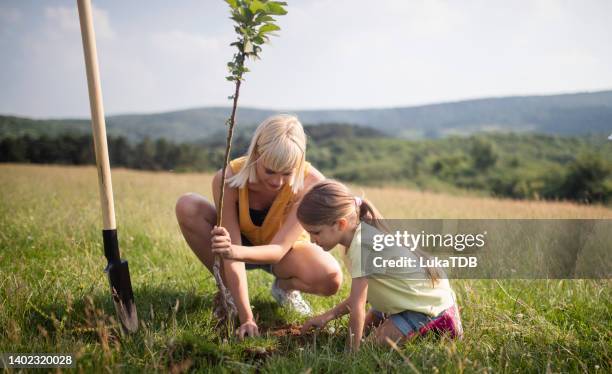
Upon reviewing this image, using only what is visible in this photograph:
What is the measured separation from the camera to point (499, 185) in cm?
4156

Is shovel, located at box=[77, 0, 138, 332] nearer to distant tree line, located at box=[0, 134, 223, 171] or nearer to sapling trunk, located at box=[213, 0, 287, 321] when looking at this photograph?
sapling trunk, located at box=[213, 0, 287, 321]

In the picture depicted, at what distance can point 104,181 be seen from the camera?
2631mm

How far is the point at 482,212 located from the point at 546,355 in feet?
20.0

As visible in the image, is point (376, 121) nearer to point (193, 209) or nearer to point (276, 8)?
point (193, 209)

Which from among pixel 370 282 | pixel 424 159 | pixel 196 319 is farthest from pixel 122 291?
pixel 424 159

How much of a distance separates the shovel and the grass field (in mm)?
130

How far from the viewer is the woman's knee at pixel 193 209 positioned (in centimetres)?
320

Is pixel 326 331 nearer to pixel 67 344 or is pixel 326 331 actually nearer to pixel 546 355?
pixel 546 355

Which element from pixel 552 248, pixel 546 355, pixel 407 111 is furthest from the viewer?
pixel 407 111

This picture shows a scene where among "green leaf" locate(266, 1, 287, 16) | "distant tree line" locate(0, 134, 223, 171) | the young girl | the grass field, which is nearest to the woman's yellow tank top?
the young girl

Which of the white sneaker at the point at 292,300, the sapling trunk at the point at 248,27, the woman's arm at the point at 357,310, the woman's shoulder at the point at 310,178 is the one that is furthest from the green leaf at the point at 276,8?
the white sneaker at the point at 292,300

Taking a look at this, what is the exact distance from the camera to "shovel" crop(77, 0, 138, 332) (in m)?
2.51

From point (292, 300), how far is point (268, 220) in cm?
66

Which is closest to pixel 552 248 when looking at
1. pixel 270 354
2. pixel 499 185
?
pixel 270 354
